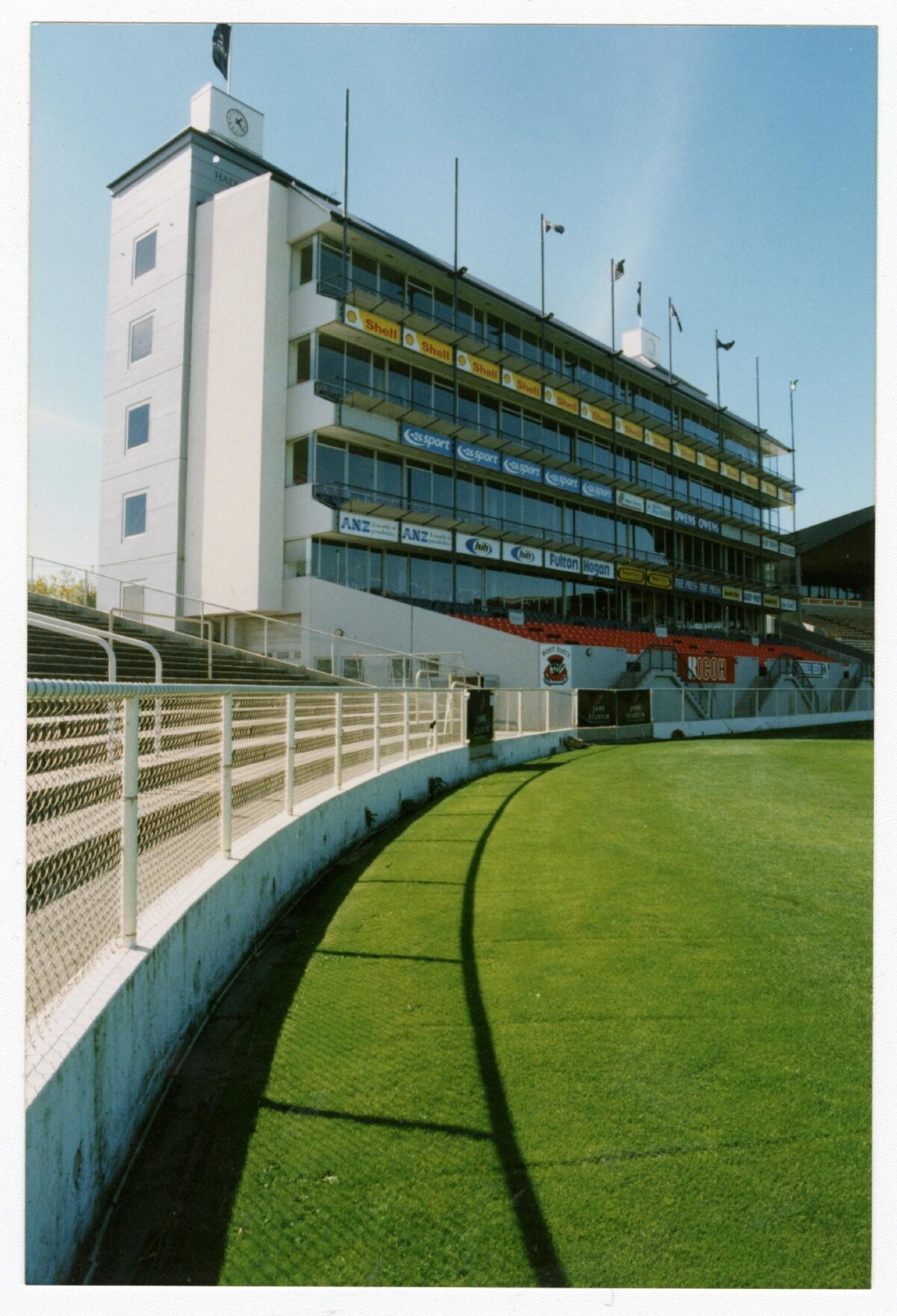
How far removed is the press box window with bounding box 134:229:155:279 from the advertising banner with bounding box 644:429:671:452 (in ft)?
77.9

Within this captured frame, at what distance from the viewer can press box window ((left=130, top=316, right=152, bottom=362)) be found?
25062 millimetres

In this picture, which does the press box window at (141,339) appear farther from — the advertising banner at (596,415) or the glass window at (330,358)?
the advertising banner at (596,415)

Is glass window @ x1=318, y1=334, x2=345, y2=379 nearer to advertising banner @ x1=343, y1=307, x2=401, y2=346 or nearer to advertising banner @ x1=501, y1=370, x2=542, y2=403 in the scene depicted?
advertising banner @ x1=343, y1=307, x2=401, y2=346

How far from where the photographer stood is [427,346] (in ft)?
88.4

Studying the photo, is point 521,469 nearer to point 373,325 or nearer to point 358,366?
point 358,366

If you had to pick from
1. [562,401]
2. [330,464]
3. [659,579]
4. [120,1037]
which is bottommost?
[120,1037]

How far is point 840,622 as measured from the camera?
50719 mm

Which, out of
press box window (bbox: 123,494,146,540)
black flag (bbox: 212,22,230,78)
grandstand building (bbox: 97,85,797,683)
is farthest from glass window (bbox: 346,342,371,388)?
black flag (bbox: 212,22,230,78)

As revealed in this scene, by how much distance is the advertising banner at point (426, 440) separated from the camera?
2633cm

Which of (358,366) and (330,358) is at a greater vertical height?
(358,366)

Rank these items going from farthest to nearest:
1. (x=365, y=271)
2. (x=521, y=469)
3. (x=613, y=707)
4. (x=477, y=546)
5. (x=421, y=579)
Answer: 1. (x=521, y=469)
2. (x=477, y=546)
3. (x=421, y=579)
4. (x=365, y=271)
5. (x=613, y=707)

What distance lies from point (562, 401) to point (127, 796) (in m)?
33.1

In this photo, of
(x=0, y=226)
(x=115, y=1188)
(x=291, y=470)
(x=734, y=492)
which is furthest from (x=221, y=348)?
(x=734, y=492)

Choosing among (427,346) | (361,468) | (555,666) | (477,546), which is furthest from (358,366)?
(555,666)
